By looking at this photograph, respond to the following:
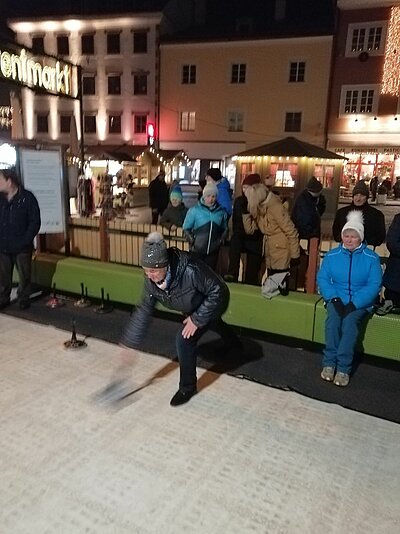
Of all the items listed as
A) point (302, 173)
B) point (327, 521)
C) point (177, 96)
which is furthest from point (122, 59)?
point (327, 521)

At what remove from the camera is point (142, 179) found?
28.5 m

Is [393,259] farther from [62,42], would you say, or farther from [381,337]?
[62,42]

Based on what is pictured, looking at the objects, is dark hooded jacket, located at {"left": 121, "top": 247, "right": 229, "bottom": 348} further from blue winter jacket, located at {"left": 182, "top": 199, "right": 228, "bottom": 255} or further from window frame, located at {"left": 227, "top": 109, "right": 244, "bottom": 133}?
window frame, located at {"left": 227, "top": 109, "right": 244, "bottom": 133}

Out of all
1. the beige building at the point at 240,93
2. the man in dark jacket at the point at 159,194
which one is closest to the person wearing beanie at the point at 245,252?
the man in dark jacket at the point at 159,194

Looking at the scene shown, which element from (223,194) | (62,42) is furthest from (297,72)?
(223,194)

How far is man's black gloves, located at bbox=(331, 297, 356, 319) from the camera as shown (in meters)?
4.17

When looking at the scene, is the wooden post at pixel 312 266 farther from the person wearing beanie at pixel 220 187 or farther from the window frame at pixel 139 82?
the window frame at pixel 139 82

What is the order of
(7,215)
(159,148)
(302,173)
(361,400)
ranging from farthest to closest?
(159,148)
(302,173)
(7,215)
(361,400)

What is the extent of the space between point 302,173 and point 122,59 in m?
19.4

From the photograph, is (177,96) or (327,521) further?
(177,96)

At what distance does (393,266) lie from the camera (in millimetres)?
4746

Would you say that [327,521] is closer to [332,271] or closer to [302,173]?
[332,271]

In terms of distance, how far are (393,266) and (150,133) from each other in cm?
2737

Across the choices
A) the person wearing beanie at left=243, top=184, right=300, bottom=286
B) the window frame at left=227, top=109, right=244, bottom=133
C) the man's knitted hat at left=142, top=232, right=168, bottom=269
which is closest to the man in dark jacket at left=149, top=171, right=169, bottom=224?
the person wearing beanie at left=243, top=184, right=300, bottom=286
